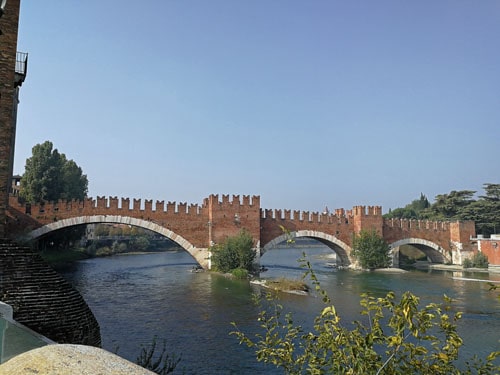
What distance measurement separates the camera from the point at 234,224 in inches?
1112

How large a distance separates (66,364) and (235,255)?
81.0ft

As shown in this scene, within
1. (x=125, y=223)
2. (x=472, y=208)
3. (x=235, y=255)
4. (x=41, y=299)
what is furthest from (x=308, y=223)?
(x=41, y=299)

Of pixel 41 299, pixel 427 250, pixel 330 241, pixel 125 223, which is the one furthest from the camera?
pixel 427 250

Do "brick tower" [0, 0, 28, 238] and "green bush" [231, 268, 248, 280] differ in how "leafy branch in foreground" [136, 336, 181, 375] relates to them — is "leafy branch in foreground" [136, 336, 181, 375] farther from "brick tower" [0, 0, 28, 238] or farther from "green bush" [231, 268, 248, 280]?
"green bush" [231, 268, 248, 280]

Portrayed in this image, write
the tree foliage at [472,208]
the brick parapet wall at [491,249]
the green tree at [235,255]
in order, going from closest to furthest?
the green tree at [235,255] → the brick parapet wall at [491,249] → the tree foliage at [472,208]

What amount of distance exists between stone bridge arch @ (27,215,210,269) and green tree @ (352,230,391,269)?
42.2ft

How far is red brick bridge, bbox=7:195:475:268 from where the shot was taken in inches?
971

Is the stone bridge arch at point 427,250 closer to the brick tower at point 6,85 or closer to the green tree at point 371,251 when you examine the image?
the green tree at point 371,251

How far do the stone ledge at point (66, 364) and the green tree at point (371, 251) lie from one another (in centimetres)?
3123

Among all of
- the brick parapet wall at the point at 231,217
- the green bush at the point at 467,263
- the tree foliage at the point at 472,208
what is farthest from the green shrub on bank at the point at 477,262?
the brick parapet wall at the point at 231,217

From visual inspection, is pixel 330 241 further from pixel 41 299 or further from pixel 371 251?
pixel 41 299

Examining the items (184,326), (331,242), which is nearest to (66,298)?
(184,326)

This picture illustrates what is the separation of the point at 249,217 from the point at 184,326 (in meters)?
16.7

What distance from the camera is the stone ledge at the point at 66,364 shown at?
1.65 m
